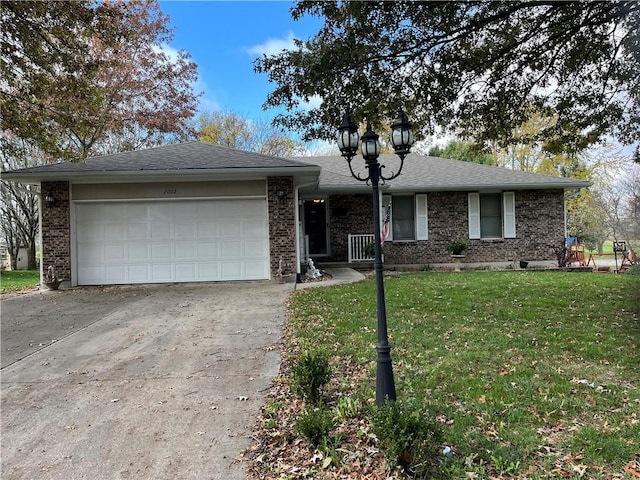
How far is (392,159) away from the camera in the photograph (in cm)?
1656

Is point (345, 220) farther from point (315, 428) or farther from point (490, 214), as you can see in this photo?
point (315, 428)

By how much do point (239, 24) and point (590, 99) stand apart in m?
8.73

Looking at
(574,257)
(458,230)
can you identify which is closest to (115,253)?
(458,230)

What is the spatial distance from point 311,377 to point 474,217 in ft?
38.9

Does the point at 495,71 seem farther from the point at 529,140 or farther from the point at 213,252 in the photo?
the point at 213,252

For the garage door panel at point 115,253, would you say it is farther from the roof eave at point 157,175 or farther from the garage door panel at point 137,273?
the roof eave at point 157,175

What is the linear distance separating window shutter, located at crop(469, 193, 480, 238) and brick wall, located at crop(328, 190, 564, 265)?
15 cm

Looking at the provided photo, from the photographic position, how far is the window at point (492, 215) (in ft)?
45.4

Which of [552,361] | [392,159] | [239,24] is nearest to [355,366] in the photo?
[552,361]

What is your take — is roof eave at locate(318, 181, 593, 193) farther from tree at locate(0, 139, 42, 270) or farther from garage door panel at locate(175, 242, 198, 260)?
tree at locate(0, 139, 42, 270)

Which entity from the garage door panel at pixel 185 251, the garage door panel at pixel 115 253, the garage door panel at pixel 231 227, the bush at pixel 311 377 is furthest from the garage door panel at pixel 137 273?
the bush at pixel 311 377

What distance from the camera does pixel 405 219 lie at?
556 inches

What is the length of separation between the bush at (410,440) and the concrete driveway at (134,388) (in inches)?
38.4

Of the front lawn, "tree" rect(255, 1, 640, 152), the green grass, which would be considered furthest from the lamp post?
the green grass
